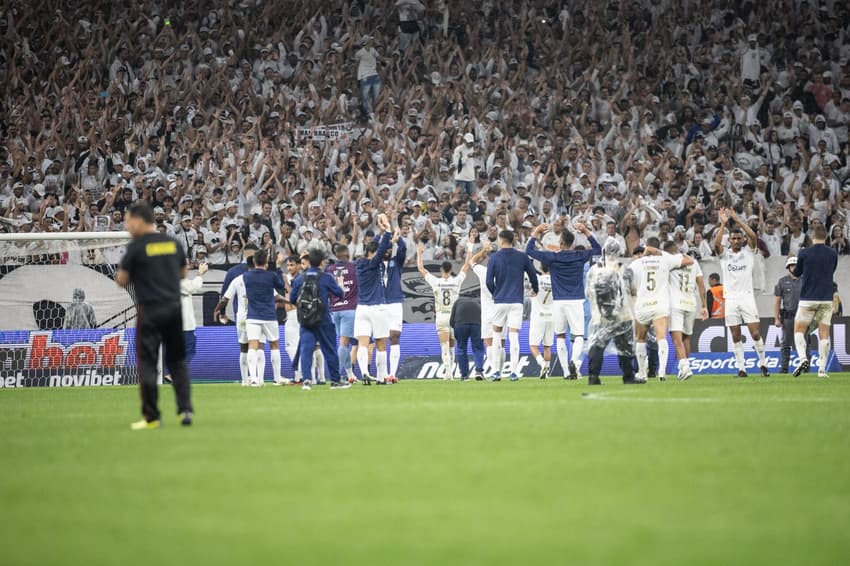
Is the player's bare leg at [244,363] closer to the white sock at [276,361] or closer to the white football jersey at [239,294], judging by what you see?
the white sock at [276,361]

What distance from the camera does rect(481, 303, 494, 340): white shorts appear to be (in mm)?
23297

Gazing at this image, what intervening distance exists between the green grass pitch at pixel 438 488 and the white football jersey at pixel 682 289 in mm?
8281

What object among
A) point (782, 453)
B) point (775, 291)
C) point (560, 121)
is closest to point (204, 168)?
point (560, 121)

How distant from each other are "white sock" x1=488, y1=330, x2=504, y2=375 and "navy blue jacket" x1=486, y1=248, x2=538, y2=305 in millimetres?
881

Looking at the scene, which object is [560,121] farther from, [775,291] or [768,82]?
[775,291]

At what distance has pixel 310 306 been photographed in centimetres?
1953

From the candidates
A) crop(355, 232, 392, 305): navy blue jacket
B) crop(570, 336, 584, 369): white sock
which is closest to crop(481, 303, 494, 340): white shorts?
crop(570, 336, 584, 369): white sock

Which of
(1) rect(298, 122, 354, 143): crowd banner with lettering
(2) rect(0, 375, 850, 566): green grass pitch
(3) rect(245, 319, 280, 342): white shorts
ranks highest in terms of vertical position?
(1) rect(298, 122, 354, 143): crowd banner with lettering

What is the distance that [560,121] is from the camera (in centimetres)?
3206

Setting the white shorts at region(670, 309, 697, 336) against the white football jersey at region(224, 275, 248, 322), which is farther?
the white football jersey at region(224, 275, 248, 322)

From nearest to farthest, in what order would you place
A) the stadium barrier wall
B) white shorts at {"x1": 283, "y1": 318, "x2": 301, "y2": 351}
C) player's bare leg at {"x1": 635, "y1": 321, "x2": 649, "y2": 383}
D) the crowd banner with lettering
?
1. player's bare leg at {"x1": 635, "y1": 321, "x2": 649, "y2": 383}
2. white shorts at {"x1": 283, "y1": 318, "x2": 301, "y2": 351}
3. the stadium barrier wall
4. the crowd banner with lettering

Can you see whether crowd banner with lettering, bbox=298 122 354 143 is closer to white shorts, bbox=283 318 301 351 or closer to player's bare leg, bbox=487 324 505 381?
white shorts, bbox=283 318 301 351

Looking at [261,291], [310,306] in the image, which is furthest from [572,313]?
[261,291]

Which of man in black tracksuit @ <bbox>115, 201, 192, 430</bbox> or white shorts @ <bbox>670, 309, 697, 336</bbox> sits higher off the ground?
man in black tracksuit @ <bbox>115, 201, 192, 430</bbox>
